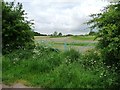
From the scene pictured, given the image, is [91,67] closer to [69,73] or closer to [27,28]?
[69,73]

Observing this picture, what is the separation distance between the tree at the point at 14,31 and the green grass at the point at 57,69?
0.88 metres

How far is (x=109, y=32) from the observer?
349 inches

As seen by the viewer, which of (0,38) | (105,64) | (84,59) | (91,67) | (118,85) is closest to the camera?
(118,85)

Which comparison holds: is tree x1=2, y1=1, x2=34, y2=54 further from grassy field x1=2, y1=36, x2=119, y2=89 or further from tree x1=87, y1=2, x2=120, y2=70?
tree x1=87, y1=2, x2=120, y2=70

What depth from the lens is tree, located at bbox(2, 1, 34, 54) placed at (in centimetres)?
1380

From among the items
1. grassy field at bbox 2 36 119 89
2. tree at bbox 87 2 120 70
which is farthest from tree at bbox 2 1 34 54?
tree at bbox 87 2 120 70

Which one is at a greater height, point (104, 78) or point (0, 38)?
point (0, 38)

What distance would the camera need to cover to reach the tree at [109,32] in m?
8.82

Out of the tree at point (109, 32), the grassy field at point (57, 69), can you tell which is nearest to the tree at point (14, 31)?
the grassy field at point (57, 69)

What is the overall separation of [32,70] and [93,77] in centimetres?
223

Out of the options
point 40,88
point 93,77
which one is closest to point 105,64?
point 93,77

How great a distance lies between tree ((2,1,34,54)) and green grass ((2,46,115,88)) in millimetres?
877

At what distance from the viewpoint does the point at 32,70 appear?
11.1m

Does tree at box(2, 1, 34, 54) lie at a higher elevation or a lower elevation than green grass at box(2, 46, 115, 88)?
higher
